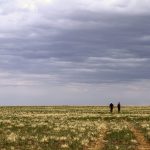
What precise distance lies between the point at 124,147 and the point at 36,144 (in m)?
5.53

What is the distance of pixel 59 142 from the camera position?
30.1 m

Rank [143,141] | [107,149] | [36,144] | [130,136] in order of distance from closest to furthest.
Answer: [107,149]
[36,144]
[143,141]
[130,136]

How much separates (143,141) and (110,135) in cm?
444

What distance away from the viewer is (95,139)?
105 feet

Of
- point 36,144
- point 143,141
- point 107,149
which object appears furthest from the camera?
point 143,141

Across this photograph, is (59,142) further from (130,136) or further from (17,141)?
(130,136)

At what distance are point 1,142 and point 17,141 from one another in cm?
117

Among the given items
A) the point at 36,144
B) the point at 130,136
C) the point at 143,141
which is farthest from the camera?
the point at 130,136

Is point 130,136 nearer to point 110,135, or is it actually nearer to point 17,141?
point 110,135

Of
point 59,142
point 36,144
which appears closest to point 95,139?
point 59,142

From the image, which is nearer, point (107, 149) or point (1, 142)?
point (107, 149)

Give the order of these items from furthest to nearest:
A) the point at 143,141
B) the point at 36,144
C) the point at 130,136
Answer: the point at 130,136 → the point at 143,141 → the point at 36,144

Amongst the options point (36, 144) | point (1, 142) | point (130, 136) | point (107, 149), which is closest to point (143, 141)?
point (130, 136)

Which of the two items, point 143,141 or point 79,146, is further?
point 143,141
